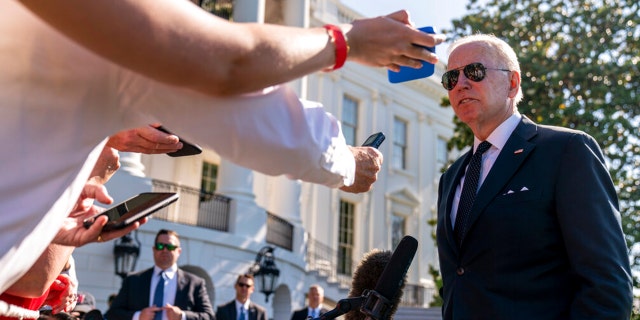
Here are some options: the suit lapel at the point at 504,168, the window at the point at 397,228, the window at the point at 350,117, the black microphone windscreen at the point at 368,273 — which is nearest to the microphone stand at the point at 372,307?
the suit lapel at the point at 504,168

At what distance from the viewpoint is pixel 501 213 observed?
2.80 m

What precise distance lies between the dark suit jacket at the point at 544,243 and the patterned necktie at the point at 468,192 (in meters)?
0.05

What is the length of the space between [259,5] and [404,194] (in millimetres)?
13567

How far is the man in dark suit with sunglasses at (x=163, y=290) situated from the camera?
7.21 meters

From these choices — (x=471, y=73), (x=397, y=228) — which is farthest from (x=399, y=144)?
(x=471, y=73)

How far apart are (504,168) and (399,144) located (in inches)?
1109

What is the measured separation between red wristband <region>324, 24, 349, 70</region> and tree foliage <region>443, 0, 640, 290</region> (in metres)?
13.8

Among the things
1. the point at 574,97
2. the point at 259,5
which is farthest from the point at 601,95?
the point at 259,5

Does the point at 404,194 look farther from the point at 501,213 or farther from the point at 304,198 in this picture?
the point at 501,213

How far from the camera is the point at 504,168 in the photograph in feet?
9.63

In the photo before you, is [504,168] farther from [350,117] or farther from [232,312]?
[350,117]

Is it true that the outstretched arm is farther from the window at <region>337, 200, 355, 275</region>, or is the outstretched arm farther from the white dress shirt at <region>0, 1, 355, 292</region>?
the window at <region>337, 200, 355, 275</region>

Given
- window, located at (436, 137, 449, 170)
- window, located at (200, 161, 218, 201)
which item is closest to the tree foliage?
window, located at (200, 161, 218, 201)

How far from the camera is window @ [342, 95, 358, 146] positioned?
27609mm
